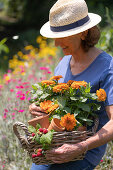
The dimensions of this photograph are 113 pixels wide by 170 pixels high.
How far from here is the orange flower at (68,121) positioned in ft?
4.70

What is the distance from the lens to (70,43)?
172cm

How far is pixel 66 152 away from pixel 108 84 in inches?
19.0

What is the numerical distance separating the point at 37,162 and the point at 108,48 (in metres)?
2.66

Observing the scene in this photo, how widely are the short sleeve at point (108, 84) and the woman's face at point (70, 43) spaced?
10.9 inches

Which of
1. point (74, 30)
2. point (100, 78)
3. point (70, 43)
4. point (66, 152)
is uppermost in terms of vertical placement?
point (74, 30)

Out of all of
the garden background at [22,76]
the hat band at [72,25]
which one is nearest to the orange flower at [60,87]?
the hat band at [72,25]

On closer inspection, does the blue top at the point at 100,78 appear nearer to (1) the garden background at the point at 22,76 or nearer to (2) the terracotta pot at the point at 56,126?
(2) the terracotta pot at the point at 56,126

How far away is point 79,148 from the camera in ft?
4.74

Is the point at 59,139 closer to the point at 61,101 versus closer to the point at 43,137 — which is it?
the point at 43,137

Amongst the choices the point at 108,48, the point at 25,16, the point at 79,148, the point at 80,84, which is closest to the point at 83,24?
the point at 80,84

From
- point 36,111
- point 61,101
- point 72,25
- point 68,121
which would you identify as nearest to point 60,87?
point 61,101

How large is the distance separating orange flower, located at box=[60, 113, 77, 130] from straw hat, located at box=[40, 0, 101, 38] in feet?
1.64

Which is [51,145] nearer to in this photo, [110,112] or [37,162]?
[37,162]

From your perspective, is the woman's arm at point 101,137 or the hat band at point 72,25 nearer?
the woman's arm at point 101,137
